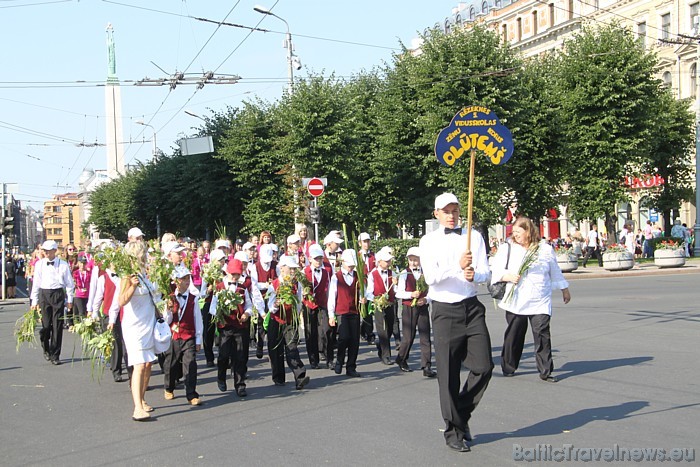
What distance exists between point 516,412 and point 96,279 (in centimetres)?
606

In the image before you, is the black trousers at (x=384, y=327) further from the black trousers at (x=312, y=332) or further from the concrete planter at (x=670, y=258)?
the concrete planter at (x=670, y=258)

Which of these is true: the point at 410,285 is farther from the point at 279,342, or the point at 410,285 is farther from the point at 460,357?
the point at 460,357

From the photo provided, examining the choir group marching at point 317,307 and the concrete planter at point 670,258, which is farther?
the concrete planter at point 670,258

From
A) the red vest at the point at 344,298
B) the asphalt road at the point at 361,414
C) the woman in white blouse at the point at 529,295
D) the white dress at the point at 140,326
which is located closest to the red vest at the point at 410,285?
the red vest at the point at 344,298

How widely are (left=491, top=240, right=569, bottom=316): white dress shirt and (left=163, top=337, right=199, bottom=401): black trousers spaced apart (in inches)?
141

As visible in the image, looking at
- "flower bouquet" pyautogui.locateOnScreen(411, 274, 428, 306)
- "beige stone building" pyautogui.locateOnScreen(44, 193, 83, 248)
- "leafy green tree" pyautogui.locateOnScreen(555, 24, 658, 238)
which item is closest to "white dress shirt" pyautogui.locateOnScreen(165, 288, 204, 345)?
"flower bouquet" pyautogui.locateOnScreen(411, 274, 428, 306)

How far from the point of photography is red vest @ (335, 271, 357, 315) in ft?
34.1

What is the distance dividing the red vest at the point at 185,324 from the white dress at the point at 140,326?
0.63m

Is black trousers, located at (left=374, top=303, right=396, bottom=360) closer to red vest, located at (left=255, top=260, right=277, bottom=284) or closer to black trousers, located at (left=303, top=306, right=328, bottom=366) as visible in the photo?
black trousers, located at (left=303, top=306, right=328, bottom=366)

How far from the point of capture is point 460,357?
6.54 m

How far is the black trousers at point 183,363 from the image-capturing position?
28.8 ft

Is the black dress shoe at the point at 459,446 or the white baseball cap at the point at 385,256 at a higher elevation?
the white baseball cap at the point at 385,256

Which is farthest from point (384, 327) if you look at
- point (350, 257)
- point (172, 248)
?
point (172, 248)

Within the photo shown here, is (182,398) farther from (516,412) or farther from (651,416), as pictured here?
(651,416)
